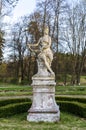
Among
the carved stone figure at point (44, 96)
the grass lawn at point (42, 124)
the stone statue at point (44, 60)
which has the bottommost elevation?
the grass lawn at point (42, 124)

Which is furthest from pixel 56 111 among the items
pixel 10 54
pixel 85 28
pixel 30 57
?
pixel 10 54

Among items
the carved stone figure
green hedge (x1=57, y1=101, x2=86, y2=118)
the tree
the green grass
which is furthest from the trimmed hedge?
the tree

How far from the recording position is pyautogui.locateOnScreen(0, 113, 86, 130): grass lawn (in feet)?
41.0

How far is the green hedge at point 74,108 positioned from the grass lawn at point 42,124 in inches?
16.9

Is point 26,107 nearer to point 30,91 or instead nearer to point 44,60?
point 44,60

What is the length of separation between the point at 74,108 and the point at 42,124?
3.38m

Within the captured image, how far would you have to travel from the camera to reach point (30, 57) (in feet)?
170

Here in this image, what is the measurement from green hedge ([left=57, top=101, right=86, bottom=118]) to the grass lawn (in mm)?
428

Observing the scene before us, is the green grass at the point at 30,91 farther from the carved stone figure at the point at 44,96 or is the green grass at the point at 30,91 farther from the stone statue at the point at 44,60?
the carved stone figure at the point at 44,96

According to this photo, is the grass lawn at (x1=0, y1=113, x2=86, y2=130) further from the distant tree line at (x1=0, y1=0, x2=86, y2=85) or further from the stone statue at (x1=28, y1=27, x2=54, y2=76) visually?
the distant tree line at (x1=0, y1=0, x2=86, y2=85)

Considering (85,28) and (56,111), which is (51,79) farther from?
(85,28)

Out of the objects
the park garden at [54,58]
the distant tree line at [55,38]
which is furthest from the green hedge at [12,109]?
the distant tree line at [55,38]

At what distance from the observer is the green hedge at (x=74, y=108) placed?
52.6 feet

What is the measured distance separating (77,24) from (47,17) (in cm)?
609
